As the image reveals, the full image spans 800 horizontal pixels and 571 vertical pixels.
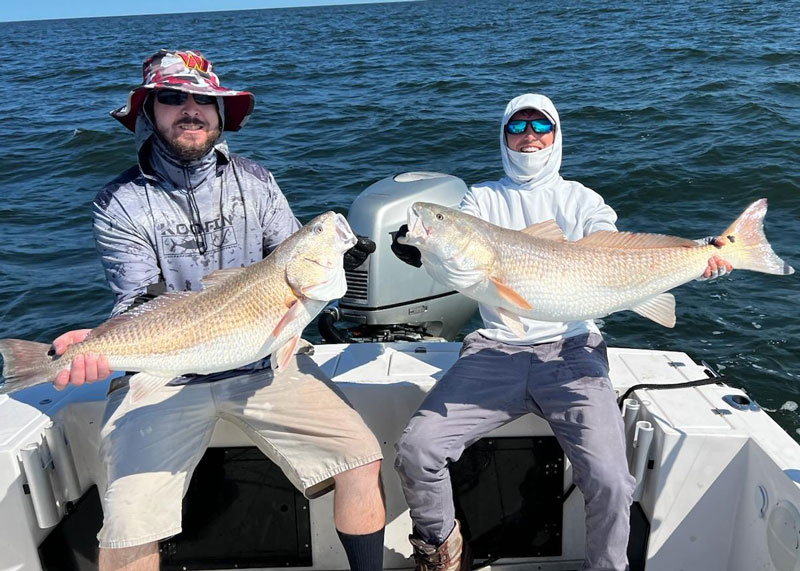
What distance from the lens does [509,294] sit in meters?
3.16

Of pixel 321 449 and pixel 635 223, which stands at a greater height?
pixel 321 449

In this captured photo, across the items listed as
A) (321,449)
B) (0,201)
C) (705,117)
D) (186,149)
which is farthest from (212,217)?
(705,117)

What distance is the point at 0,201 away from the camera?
12727 millimetres

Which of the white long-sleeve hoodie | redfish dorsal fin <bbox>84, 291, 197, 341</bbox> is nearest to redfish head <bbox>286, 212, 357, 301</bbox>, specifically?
redfish dorsal fin <bbox>84, 291, 197, 341</bbox>

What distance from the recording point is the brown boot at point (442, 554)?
10.8 feet

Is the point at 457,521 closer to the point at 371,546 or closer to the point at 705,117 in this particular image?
the point at 371,546

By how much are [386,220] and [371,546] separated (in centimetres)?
248

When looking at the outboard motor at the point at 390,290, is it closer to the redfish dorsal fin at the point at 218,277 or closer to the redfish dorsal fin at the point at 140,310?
the redfish dorsal fin at the point at 218,277

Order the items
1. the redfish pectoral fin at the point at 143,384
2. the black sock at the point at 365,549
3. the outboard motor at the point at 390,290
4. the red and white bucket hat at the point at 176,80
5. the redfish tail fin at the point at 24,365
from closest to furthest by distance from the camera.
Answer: the redfish tail fin at the point at 24,365 → the redfish pectoral fin at the point at 143,384 → the black sock at the point at 365,549 → the red and white bucket hat at the point at 176,80 → the outboard motor at the point at 390,290

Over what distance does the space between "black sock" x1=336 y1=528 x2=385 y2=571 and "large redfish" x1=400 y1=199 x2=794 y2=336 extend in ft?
3.83

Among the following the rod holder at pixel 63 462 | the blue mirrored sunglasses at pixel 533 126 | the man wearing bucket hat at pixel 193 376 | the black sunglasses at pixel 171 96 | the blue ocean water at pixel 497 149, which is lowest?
the blue ocean water at pixel 497 149

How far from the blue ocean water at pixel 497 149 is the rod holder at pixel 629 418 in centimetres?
329

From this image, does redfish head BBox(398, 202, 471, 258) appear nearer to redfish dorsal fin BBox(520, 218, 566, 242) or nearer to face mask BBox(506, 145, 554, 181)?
redfish dorsal fin BBox(520, 218, 566, 242)

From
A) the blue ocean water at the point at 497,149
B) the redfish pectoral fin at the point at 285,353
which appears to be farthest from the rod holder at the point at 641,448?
the blue ocean water at the point at 497,149
